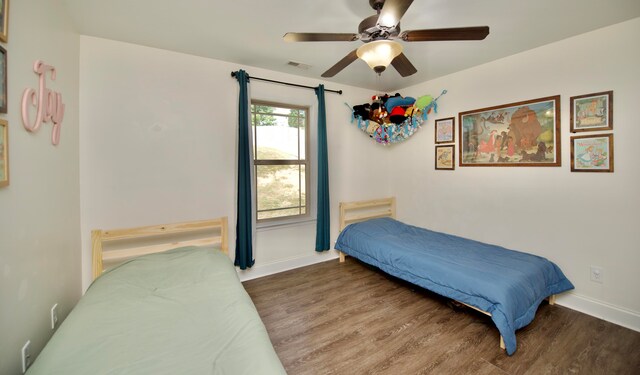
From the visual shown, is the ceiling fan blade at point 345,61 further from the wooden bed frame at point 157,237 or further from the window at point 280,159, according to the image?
the wooden bed frame at point 157,237

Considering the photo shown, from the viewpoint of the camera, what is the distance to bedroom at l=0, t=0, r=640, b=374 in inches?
54.2

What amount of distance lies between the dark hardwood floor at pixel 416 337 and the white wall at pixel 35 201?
1410 millimetres

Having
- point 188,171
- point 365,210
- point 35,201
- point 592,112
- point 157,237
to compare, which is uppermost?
point 592,112

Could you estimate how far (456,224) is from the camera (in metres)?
3.26

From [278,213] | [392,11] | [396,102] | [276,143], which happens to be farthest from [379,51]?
[278,213]

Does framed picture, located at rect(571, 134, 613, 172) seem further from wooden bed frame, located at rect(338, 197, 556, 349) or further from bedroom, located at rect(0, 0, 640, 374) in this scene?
wooden bed frame, located at rect(338, 197, 556, 349)

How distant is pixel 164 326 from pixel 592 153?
3421 mm

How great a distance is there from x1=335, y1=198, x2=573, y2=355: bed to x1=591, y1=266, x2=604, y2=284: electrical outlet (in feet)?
0.59

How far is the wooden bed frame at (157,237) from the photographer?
7.15 ft

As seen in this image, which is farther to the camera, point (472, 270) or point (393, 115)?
point (393, 115)

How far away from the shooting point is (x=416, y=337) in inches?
78.2

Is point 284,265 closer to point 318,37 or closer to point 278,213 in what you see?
point 278,213

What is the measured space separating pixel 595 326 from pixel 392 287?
162 centimetres

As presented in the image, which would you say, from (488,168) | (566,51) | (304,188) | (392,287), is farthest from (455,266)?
(566,51)
